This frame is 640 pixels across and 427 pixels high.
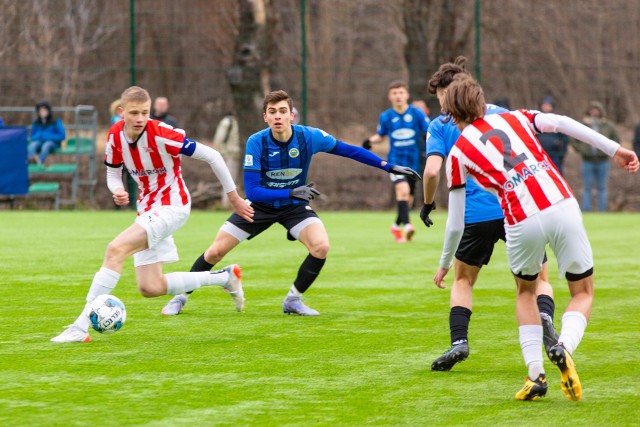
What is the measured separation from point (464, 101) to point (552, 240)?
78cm

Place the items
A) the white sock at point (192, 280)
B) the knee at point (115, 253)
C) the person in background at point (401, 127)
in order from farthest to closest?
the person in background at point (401, 127) < the white sock at point (192, 280) < the knee at point (115, 253)

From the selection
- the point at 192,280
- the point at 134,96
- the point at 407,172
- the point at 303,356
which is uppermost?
the point at 134,96

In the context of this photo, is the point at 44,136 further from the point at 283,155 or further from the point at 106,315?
the point at 106,315

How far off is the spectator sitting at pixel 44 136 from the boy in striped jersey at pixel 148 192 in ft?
44.1

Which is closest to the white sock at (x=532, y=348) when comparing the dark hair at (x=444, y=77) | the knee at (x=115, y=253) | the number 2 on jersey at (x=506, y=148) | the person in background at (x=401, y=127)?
the number 2 on jersey at (x=506, y=148)

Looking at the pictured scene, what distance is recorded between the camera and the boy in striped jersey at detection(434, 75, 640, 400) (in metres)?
5.45

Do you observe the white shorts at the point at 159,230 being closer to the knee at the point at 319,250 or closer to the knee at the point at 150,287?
the knee at the point at 150,287

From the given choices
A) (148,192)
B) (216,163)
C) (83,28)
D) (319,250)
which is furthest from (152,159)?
(83,28)

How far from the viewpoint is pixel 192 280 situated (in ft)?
26.5

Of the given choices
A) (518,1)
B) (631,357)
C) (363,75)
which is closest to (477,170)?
(631,357)

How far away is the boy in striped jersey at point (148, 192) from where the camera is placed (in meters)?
7.40

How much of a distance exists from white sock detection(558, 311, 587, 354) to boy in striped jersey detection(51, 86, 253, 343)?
2.65 metres

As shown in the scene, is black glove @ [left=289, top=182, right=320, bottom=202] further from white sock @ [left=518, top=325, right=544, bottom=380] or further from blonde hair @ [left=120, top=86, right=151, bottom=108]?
white sock @ [left=518, top=325, right=544, bottom=380]

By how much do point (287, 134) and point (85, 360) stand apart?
2546 millimetres
